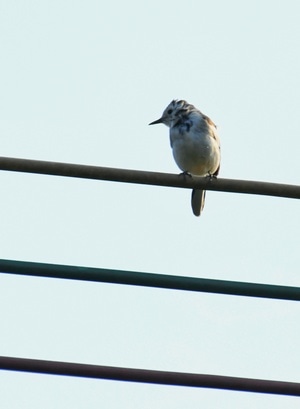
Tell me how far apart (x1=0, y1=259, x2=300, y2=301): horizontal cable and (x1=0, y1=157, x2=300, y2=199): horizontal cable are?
0.80 meters

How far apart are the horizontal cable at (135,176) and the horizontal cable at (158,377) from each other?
1298 mm

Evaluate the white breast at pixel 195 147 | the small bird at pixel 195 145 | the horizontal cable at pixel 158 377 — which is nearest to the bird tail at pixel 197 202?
the small bird at pixel 195 145

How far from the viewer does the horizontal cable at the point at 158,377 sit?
3.05 m

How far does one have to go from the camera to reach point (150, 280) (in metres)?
3.46

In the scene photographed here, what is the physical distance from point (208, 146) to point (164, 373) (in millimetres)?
7000

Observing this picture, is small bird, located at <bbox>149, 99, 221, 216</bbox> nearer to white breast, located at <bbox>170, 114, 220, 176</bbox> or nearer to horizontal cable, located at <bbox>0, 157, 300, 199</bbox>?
white breast, located at <bbox>170, 114, 220, 176</bbox>

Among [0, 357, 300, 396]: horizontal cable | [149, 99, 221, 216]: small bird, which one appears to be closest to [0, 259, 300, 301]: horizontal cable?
[0, 357, 300, 396]: horizontal cable

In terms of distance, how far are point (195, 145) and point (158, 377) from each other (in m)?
6.90

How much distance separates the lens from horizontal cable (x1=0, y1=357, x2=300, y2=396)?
120 inches

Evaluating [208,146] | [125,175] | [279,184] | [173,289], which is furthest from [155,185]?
[208,146]

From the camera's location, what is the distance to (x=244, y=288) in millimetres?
3490

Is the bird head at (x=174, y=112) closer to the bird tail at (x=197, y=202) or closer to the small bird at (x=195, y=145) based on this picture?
the small bird at (x=195, y=145)

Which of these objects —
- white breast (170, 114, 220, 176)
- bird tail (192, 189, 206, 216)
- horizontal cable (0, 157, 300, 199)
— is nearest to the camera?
horizontal cable (0, 157, 300, 199)

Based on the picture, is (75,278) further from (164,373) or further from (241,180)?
(241,180)
